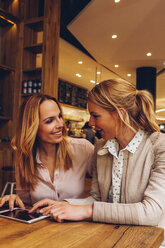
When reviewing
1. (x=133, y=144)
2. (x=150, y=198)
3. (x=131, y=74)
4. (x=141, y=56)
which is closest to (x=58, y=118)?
(x=133, y=144)

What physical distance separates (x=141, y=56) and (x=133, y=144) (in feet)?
17.0

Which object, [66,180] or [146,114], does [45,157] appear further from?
[146,114]

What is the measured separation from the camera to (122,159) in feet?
4.58

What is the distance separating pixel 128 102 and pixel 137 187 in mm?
462

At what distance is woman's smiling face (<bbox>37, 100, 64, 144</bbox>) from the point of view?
171cm

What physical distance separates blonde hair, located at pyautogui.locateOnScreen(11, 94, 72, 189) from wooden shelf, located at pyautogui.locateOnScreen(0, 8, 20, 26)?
2.62m

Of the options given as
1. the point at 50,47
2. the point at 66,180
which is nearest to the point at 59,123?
the point at 66,180

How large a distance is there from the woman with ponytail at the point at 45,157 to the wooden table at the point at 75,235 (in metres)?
0.55

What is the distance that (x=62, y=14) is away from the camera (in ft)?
15.7

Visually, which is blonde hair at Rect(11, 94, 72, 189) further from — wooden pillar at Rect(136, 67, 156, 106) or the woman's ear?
wooden pillar at Rect(136, 67, 156, 106)

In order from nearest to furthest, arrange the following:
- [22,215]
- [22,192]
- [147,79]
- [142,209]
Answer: [142,209] < [22,215] < [22,192] < [147,79]

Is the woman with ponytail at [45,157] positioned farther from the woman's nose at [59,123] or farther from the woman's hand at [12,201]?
the woman's hand at [12,201]

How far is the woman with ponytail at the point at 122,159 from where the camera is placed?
3.80 feet

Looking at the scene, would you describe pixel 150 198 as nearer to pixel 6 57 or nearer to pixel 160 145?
pixel 160 145
